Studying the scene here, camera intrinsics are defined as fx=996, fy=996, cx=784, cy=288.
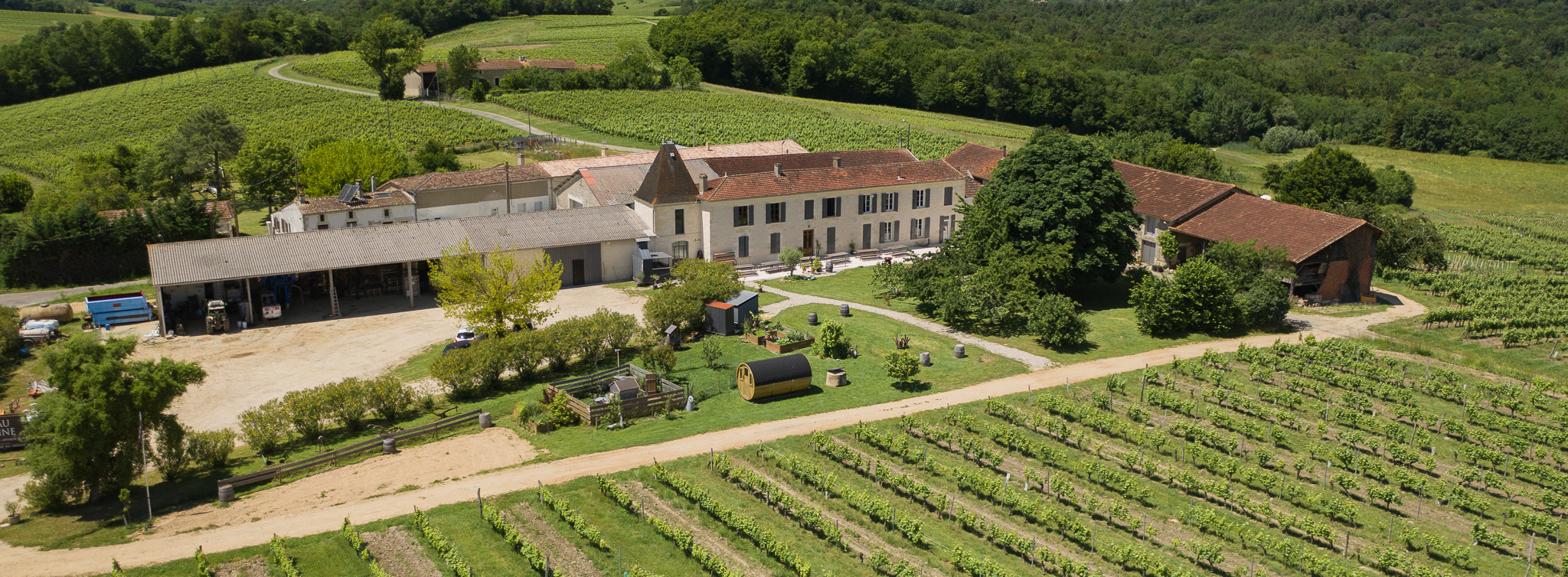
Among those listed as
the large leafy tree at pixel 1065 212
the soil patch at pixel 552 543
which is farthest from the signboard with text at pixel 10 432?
the large leafy tree at pixel 1065 212

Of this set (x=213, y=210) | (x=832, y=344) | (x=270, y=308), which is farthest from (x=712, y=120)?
(x=832, y=344)

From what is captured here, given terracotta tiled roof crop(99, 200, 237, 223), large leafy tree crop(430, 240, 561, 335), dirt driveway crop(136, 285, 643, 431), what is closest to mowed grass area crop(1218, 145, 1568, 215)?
large leafy tree crop(430, 240, 561, 335)

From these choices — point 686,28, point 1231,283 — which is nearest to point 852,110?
point 686,28

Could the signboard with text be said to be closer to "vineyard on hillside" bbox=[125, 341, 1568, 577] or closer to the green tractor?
the green tractor

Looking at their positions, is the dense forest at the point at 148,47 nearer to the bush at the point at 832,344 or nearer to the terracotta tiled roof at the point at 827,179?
the terracotta tiled roof at the point at 827,179

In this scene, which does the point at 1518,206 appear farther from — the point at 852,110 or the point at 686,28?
the point at 686,28

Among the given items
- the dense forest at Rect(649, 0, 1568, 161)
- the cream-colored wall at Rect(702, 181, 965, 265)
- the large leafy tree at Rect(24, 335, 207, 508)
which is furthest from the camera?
the dense forest at Rect(649, 0, 1568, 161)
